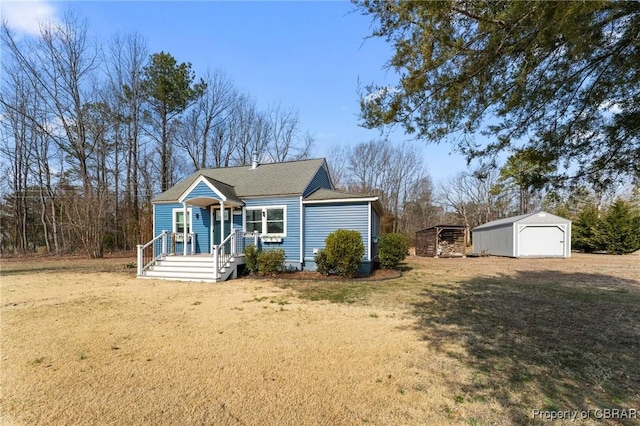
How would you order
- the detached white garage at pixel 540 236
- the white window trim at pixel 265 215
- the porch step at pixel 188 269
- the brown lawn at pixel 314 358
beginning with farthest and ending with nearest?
the detached white garage at pixel 540 236
the white window trim at pixel 265 215
the porch step at pixel 188 269
the brown lawn at pixel 314 358

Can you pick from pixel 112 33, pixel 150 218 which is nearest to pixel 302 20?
pixel 150 218

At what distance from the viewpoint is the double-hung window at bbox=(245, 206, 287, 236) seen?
12.0 meters

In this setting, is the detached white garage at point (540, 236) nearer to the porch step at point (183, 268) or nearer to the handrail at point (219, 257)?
the handrail at point (219, 257)

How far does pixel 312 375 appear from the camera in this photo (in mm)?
3338

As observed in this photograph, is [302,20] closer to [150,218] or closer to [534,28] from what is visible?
[534,28]

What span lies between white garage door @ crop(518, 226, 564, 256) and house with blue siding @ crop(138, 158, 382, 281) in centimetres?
1194

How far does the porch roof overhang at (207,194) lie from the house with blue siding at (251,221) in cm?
3

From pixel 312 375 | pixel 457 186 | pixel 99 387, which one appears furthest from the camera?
pixel 457 186

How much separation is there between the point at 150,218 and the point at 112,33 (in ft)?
49.5

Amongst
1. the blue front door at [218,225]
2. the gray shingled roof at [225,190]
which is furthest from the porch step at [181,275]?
the gray shingled roof at [225,190]

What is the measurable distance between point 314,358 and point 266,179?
34.9 ft
